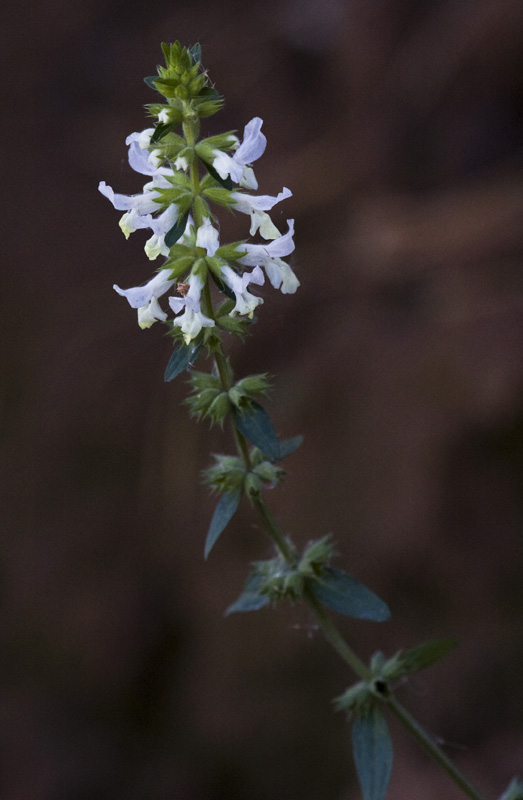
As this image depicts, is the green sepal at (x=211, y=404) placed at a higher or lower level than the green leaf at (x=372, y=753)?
higher

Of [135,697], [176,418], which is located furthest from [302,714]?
[176,418]

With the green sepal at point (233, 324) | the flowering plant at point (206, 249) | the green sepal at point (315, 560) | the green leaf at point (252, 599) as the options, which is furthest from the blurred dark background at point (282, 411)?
the green sepal at point (233, 324)

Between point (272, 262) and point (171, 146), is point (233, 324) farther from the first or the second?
point (171, 146)

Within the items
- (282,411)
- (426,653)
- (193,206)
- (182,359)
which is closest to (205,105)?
(193,206)

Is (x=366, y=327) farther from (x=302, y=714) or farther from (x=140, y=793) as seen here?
(x=140, y=793)

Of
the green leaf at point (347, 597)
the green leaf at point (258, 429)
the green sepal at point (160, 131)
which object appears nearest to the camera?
the green sepal at point (160, 131)

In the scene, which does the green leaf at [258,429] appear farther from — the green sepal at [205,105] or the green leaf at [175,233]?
the green sepal at [205,105]

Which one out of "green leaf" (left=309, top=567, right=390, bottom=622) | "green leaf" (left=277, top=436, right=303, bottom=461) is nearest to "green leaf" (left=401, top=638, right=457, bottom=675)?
"green leaf" (left=309, top=567, right=390, bottom=622)
